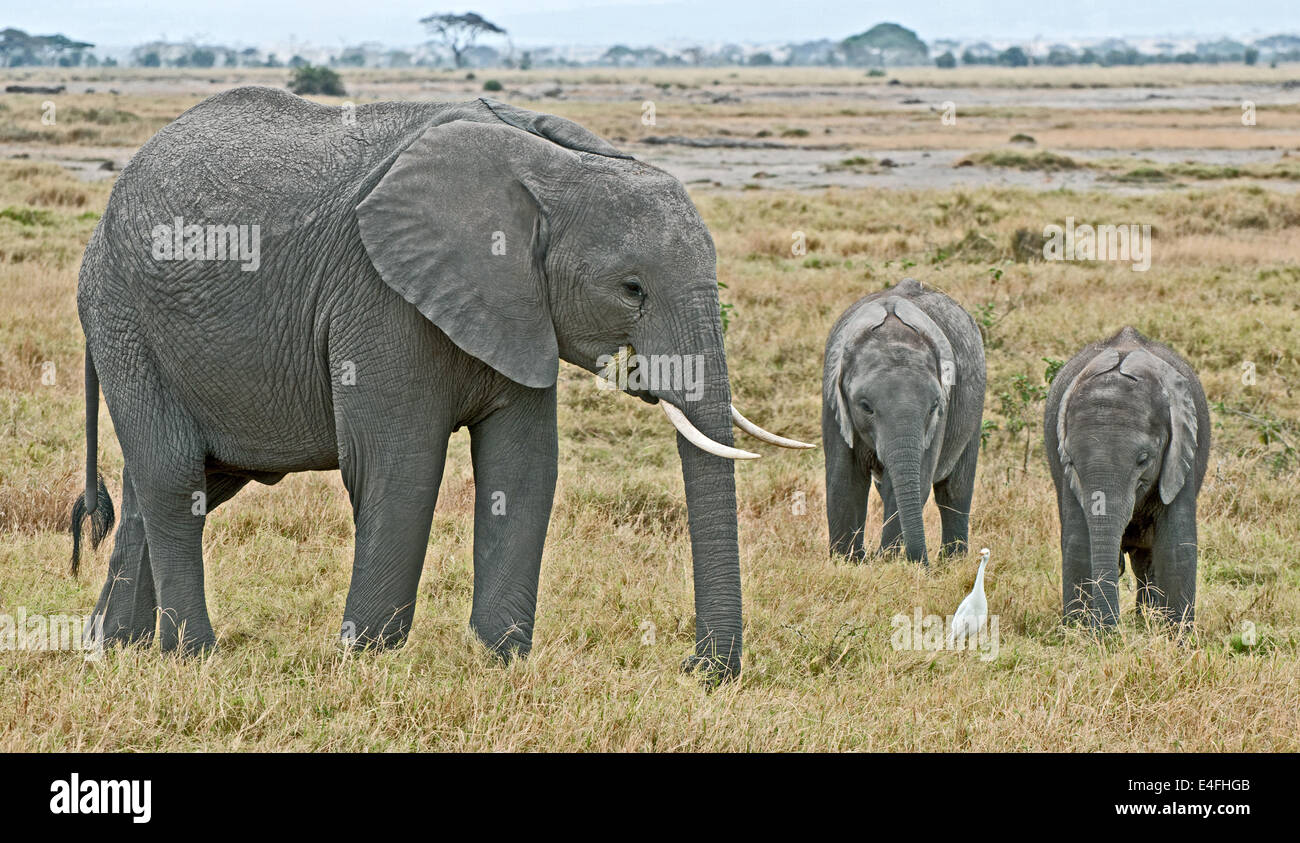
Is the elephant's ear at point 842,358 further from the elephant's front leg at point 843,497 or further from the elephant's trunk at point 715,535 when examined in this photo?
the elephant's trunk at point 715,535

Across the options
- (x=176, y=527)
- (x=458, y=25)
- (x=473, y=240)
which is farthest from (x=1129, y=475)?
(x=458, y=25)

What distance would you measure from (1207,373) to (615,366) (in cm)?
886

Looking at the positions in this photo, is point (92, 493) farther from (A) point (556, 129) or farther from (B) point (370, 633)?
(A) point (556, 129)

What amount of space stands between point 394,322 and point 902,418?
3501mm

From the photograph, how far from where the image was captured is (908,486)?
7.84 metres

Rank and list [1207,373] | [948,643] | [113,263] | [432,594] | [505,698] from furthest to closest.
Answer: [1207,373], [432,594], [948,643], [113,263], [505,698]


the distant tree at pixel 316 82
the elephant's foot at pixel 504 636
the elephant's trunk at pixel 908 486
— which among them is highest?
the distant tree at pixel 316 82

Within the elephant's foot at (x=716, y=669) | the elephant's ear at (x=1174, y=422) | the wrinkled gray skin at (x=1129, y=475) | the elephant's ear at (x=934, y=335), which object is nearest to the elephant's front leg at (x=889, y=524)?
the elephant's ear at (x=934, y=335)

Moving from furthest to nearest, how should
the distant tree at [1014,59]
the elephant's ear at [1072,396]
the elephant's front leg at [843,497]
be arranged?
the distant tree at [1014,59], the elephant's front leg at [843,497], the elephant's ear at [1072,396]

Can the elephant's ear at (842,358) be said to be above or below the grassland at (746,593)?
above

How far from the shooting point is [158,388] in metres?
5.84

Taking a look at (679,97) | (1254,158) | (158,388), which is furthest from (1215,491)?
(679,97)

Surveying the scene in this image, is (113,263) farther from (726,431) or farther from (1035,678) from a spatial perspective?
(1035,678)

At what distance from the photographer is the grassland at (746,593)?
5105mm
